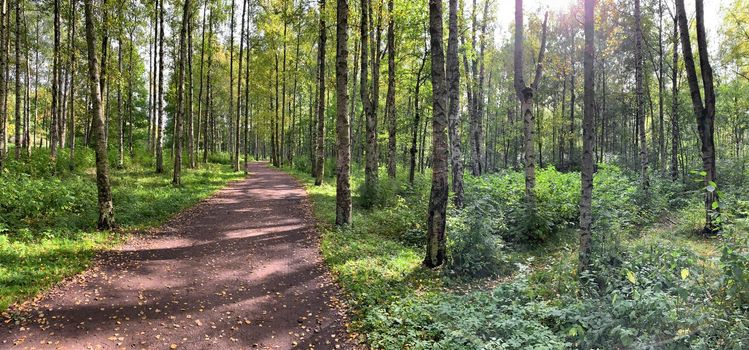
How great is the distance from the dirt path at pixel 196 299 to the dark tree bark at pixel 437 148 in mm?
2406

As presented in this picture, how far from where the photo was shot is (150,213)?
11.7m

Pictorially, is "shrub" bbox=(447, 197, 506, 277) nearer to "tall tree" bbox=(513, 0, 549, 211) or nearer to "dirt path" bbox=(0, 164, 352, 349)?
"dirt path" bbox=(0, 164, 352, 349)

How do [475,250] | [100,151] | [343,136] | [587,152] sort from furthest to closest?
1. [343,136]
2. [100,151]
3. [475,250]
4. [587,152]

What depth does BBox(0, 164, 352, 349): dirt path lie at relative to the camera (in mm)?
5344

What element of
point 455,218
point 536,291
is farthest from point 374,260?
point 536,291


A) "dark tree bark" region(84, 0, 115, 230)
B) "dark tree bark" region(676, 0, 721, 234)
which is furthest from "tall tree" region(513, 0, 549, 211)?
"dark tree bark" region(84, 0, 115, 230)

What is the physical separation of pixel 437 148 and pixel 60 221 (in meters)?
9.00

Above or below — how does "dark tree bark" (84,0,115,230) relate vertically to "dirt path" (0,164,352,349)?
above

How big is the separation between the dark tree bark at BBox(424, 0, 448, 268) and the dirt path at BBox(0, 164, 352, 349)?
2.41 m

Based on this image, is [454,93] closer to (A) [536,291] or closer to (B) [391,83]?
(A) [536,291]

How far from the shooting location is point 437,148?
8.29 m

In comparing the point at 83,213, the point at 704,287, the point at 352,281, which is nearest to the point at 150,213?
the point at 83,213

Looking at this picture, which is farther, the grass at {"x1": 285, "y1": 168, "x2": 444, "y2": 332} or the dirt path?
the grass at {"x1": 285, "y1": 168, "x2": 444, "y2": 332}

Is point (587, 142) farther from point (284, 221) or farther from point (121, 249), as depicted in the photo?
point (121, 249)
